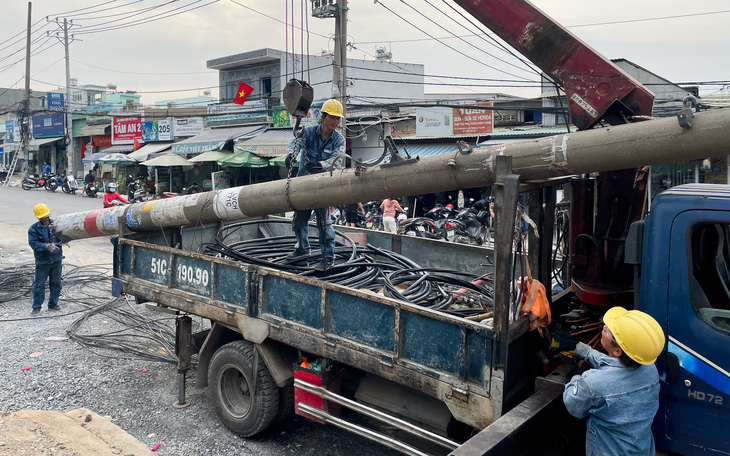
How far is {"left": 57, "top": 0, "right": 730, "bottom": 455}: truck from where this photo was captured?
2.72 m

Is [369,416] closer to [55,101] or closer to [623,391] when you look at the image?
[623,391]

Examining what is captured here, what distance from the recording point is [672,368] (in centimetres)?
269

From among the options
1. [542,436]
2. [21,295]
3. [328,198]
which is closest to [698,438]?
[542,436]

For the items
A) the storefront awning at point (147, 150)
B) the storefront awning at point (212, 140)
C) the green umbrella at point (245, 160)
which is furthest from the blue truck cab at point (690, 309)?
the storefront awning at point (147, 150)

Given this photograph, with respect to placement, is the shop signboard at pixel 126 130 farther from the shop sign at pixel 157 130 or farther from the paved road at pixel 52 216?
the paved road at pixel 52 216

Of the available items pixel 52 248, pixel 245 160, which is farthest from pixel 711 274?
pixel 245 160

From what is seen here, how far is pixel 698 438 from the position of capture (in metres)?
2.68

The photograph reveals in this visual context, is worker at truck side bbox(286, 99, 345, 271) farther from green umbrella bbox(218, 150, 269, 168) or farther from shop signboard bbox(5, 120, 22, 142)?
shop signboard bbox(5, 120, 22, 142)

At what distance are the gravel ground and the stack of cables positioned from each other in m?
1.39

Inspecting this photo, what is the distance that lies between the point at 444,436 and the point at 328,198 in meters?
2.06

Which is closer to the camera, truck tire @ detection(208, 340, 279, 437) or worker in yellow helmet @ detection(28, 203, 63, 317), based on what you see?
truck tire @ detection(208, 340, 279, 437)

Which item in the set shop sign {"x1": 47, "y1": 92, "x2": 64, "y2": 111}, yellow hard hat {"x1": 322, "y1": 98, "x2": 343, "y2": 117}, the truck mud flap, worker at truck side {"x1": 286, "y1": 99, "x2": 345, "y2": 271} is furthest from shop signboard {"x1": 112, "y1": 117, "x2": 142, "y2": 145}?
Answer: the truck mud flap

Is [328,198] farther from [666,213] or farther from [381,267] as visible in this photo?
[666,213]

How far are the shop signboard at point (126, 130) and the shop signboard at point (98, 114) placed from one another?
122cm
